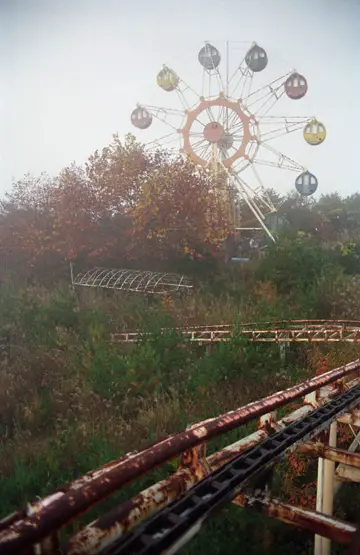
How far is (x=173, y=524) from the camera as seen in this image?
42.9 inches

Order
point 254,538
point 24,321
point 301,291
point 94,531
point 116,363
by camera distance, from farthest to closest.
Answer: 1. point 301,291
2. point 24,321
3. point 116,363
4. point 254,538
5. point 94,531

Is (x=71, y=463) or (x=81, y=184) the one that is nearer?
(x=71, y=463)

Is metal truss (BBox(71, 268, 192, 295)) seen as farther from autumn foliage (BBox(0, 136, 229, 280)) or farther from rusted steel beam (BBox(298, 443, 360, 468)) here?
rusted steel beam (BBox(298, 443, 360, 468))

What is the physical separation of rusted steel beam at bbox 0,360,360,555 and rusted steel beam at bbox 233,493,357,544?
0.41 m

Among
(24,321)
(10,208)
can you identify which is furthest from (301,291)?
(10,208)

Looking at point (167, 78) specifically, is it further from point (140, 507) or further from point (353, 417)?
point (140, 507)

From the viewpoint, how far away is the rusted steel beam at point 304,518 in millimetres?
1535

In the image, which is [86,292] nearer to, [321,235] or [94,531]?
[94,531]

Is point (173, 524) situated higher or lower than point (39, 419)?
higher

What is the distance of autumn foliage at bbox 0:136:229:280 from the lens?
12.5 m

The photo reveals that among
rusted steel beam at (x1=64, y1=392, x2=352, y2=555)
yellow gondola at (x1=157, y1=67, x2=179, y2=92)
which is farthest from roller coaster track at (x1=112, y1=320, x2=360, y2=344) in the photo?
yellow gondola at (x1=157, y1=67, x2=179, y2=92)

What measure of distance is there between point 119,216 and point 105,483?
1279 cm

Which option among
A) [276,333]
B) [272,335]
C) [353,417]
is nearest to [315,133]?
[272,335]

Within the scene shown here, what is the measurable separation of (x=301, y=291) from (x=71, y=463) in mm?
7324
